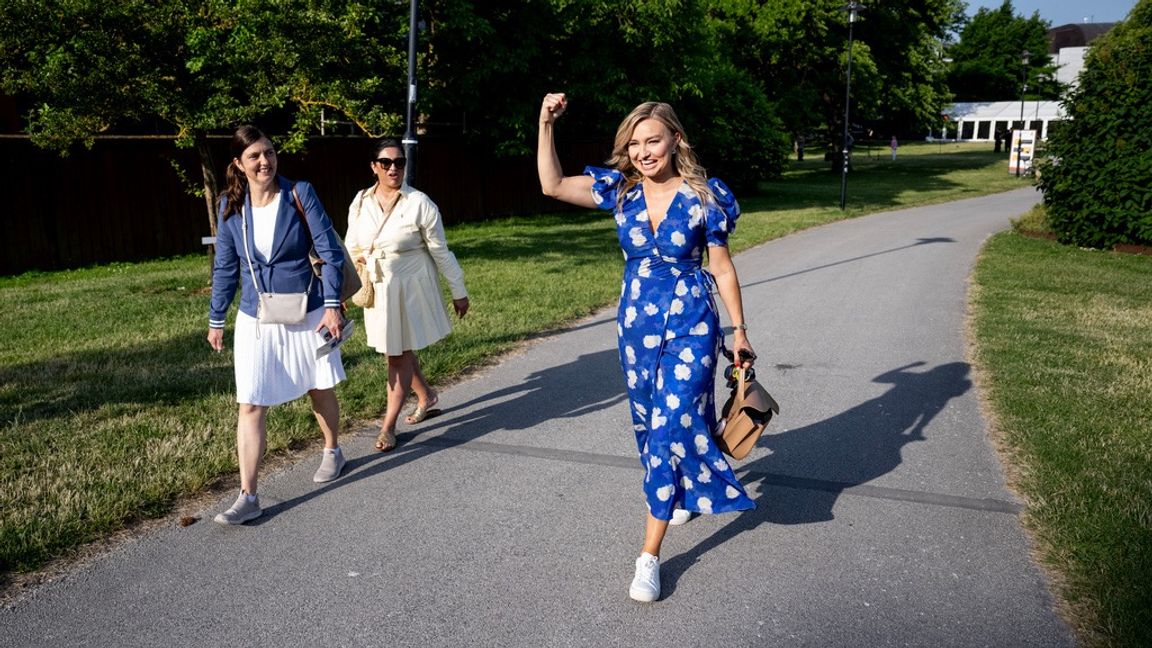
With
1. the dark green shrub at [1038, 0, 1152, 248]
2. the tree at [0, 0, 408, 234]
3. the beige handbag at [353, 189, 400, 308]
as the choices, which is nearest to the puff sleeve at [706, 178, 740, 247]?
the beige handbag at [353, 189, 400, 308]

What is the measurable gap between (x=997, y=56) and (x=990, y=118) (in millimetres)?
11103

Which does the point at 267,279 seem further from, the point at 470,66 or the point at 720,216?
the point at 470,66

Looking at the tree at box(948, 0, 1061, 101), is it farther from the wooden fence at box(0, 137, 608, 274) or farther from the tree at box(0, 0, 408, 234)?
the tree at box(0, 0, 408, 234)

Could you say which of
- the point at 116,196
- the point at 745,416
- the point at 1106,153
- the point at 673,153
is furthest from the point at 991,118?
the point at 745,416

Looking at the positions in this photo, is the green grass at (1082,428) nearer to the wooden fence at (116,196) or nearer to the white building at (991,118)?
the wooden fence at (116,196)

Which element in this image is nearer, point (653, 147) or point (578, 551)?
point (653, 147)

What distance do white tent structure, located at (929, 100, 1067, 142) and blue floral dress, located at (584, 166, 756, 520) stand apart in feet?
230

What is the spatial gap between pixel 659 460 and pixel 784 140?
91.4ft

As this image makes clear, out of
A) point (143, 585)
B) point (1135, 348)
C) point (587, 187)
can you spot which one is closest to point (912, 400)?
point (1135, 348)

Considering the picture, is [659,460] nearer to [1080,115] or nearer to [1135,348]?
[1135,348]

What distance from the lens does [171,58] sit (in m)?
10.4

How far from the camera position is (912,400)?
652cm

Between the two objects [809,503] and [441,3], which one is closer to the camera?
[809,503]

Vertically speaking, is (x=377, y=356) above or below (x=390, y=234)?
below
